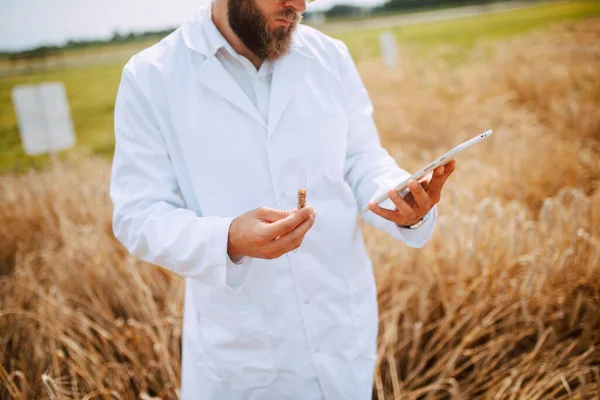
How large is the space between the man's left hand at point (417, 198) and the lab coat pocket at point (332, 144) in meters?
0.22

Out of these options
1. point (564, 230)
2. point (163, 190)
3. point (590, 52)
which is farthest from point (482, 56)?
point (163, 190)

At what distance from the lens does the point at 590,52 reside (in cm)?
571

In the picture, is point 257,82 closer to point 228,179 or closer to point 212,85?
point 212,85

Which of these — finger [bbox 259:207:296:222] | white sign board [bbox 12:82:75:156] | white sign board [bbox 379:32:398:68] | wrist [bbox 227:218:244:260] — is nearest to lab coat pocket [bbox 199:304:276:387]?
wrist [bbox 227:218:244:260]

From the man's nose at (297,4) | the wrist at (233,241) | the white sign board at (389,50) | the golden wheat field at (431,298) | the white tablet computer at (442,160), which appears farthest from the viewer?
the white sign board at (389,50)

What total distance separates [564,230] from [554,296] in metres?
0.35

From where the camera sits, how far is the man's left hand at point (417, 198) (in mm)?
1078

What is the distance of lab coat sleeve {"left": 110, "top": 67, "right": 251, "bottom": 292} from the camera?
1063mm

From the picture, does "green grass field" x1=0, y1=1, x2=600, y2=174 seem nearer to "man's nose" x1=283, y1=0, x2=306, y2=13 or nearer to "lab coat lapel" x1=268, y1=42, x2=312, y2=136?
"lab coat lapel" x1=268, y1=42, x2=312, y2=136

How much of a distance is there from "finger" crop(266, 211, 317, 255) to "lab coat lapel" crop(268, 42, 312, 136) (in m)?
0.38

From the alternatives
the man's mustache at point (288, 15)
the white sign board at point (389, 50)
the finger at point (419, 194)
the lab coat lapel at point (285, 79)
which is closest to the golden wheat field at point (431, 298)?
the finger at point (419, 194)

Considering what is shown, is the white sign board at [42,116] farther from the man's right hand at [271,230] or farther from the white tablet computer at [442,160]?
the white tablet computer at [442,160]

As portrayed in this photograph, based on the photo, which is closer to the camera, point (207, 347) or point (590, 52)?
point (207, 347)

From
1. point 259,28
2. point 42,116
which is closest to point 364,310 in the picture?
point 259,28
